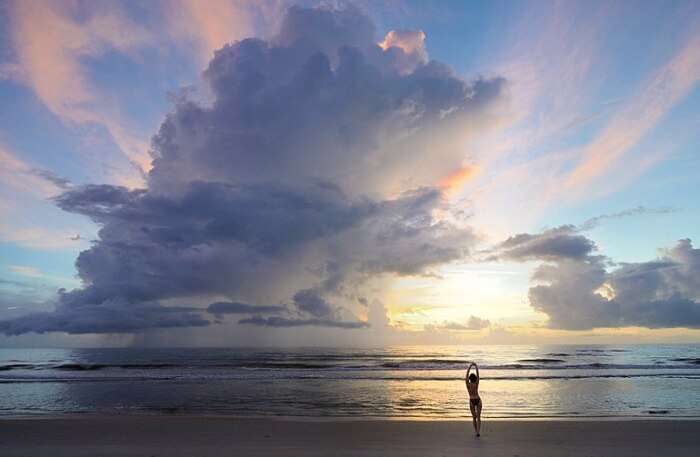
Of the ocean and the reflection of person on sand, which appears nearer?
the reflection of person on sand

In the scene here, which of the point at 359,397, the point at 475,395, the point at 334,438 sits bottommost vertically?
the point at 334,438

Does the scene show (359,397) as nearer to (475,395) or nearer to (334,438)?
(334,438)

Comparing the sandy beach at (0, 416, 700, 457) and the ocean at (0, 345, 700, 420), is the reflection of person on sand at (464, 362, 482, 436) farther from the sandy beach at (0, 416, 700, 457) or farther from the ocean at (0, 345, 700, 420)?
the ocean at (0, 345, 700, 420)

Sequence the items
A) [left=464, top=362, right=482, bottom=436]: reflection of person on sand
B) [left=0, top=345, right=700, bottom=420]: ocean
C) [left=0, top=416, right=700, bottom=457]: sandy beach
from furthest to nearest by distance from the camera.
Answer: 1. [left=0, top=345, right=700, bottom=420]: ocean
2. [left=464, top=362, right=482, bottom=436]: reflection of person on sand
3. [left=0, top=416, right=700, bottom=457]: sandy beach

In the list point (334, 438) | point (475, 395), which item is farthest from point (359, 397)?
point (475, 395)

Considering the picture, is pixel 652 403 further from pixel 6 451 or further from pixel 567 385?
pixel 6 451

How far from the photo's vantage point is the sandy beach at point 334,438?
47.1 ft

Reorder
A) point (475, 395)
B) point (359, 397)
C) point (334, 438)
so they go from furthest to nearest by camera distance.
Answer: point (359, 397), point (334, 438), point (475, 395)

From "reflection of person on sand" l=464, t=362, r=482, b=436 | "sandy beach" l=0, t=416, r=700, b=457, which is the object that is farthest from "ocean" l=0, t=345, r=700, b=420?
"reflection of person on sand" l=464, t=362, r=482, b=436

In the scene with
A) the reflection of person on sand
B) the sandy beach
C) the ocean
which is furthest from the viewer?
the ocean

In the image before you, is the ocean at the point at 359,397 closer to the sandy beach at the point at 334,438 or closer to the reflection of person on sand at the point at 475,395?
the sandy beach at the point at 334,438

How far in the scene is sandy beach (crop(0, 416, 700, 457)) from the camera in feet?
47.1

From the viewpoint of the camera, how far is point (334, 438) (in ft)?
54.7

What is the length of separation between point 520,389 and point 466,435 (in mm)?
21419
